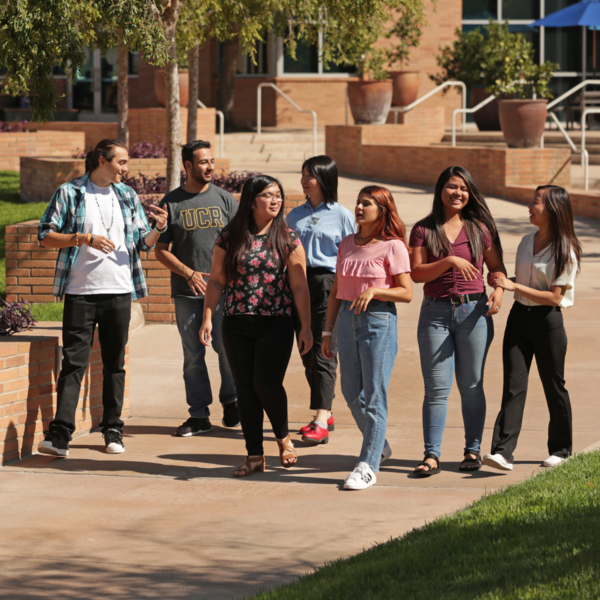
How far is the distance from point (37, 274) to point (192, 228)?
414cm

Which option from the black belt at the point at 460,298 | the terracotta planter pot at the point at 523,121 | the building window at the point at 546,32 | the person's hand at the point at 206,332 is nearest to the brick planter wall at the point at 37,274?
the person's hand at the point at 206,332

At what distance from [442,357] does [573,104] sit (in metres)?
19.8

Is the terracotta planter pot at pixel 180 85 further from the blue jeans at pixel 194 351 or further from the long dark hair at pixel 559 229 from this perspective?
the long dark hair at pixel 559 229

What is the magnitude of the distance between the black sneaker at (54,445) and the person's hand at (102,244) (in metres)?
1.15

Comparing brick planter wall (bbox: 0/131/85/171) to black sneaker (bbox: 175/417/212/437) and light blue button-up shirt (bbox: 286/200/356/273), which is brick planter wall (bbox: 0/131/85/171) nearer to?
black sneaker (bbox: 175/417/212/437)

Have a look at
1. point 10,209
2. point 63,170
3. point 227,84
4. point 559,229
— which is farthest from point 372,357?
point 227,84

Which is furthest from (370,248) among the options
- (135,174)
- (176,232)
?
(135,174)

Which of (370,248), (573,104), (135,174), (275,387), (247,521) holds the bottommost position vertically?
(247,521)

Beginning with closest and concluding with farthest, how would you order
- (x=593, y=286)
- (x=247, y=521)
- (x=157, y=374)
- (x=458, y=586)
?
(x=458, y=586) → (x=247, y=521) → (x=157, y=374) → (x=593, y=286)

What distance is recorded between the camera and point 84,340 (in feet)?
20.3

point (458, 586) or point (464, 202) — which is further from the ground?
point (464, 202)

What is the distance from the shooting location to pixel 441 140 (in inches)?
886

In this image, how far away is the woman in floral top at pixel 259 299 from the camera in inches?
223

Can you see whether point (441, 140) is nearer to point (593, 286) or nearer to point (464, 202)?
point (593, 286)
